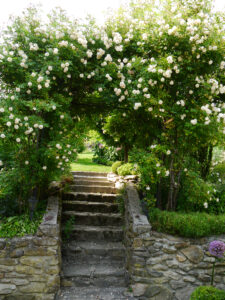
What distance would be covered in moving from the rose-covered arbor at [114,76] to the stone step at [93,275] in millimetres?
1430

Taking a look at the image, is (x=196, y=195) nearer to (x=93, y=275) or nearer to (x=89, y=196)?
(x=93, y=275)

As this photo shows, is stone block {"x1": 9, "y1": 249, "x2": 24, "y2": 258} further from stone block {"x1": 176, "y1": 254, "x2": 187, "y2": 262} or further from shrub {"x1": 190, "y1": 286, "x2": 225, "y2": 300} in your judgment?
shrub {"x1": 190, "y1": 286, "x2": 225, "y2": 300}

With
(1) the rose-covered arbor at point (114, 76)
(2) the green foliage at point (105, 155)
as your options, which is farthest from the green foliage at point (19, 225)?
(2) the green foliage at point (105, 155)

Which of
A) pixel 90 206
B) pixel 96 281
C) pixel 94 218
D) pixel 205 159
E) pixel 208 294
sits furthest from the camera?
pixel 205 159

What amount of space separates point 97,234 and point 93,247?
0.30 m

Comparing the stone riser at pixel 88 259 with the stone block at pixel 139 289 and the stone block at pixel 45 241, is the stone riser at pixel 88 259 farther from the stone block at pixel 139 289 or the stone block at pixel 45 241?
the stone block at pixel 45 241

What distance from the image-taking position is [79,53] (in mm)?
4543

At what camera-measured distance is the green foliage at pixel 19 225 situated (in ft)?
13.5

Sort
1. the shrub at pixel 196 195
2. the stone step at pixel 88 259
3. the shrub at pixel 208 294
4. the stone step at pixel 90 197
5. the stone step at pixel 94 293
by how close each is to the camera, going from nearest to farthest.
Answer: the shrub at pixel 208 294 → the stone step at pixel 94 293 → the shrub at pixel 196 195 → the stone step at pixel 88 259 → the stone step at pixel 90 197

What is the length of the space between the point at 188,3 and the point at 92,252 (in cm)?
462

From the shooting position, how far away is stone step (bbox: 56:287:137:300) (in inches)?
161

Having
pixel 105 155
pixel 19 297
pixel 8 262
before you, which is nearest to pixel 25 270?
pixel 8 262

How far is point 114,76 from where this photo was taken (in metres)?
4.64

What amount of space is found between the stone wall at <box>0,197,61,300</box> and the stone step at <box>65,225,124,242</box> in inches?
45.3
